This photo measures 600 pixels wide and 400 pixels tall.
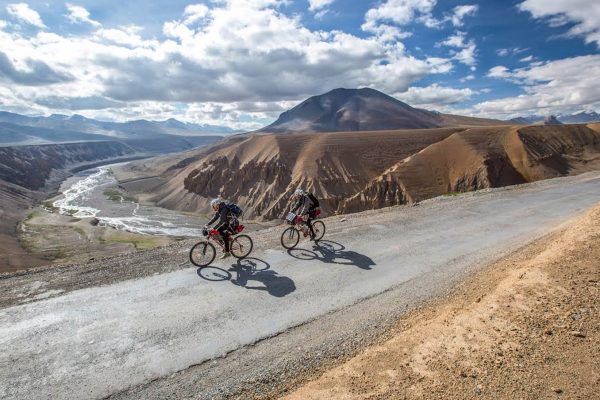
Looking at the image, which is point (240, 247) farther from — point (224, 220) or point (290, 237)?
point (290, 237)

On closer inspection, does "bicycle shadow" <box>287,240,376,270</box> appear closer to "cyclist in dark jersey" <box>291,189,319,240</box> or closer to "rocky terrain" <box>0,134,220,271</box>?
"cyclist in dark jersey" <box>291,189,319,240</box>

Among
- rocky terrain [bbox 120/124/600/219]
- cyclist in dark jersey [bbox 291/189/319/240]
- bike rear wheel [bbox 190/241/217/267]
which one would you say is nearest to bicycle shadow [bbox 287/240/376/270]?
cyclist in dark jersey [bbox 291/189/319/240]

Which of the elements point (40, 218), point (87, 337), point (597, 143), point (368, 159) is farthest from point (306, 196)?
point (40, 218)

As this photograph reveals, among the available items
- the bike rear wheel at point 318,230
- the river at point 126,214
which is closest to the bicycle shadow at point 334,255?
the bike rear wheel at point 318,230

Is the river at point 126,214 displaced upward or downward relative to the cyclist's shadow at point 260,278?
downward

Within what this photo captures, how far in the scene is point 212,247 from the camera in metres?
13.4

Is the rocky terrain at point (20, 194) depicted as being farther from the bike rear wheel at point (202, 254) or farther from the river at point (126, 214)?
the bike rear wheel at point (202, 254)

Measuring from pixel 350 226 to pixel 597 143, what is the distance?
84.1 meters

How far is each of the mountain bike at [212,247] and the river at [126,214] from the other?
6369 centimetres

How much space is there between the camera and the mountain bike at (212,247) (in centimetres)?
1304

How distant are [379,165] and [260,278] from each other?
238ft

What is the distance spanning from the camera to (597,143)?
7644 cm

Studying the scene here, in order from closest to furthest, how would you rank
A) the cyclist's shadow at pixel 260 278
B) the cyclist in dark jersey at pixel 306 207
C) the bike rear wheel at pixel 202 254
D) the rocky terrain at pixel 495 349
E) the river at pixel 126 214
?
the rocky terrain at pixel 495 349 → the cyclist's shadow at pixel 260 278 → the bike rear wheel at pixel 202 254 → the cyclist in dark jersey at pixel 306 207 → the river at pixel 126 214

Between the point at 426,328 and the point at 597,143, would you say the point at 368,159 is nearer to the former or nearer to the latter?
the point at 597,143
